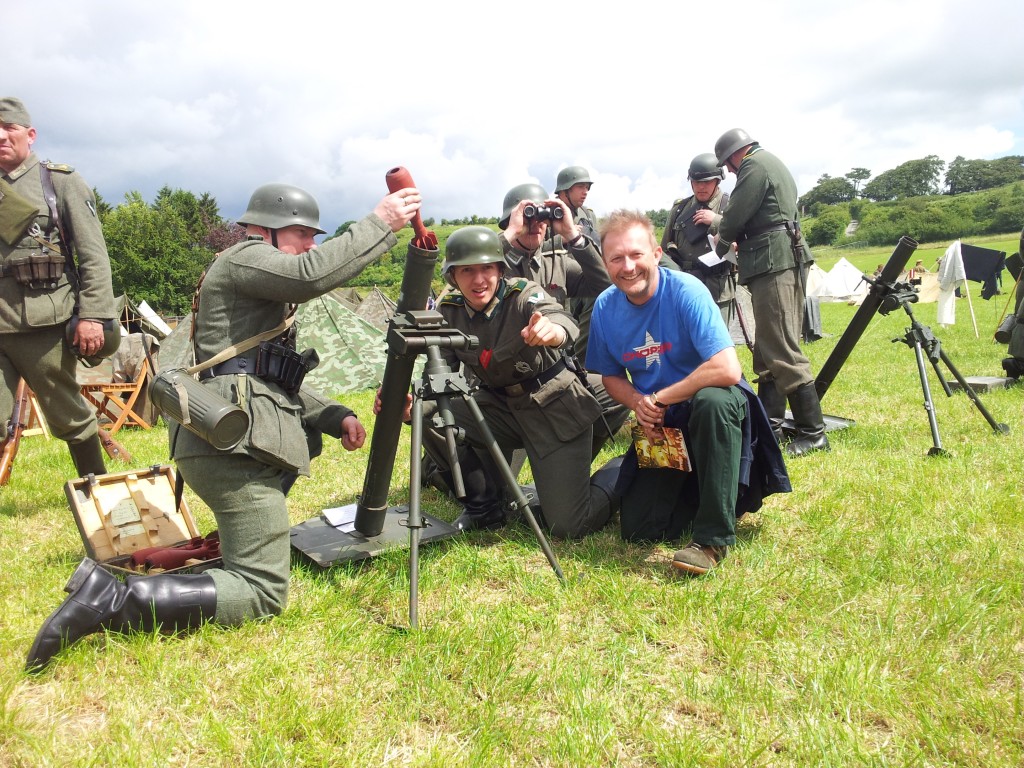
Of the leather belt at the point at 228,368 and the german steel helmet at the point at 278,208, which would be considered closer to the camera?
the leather belt at the point at 228,368

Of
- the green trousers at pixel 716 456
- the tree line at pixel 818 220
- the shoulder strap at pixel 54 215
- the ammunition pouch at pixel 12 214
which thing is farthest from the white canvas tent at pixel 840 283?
the ammunition pouch at pixel 12 214

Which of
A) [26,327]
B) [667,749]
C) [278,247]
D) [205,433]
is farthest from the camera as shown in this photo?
[26,327]

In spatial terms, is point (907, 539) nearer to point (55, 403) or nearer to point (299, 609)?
point (299, 609)

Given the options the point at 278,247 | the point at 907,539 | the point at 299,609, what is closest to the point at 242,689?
the point at 299,609

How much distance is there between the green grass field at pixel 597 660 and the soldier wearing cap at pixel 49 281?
111cm

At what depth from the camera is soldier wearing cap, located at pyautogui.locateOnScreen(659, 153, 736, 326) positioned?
673 centimetres

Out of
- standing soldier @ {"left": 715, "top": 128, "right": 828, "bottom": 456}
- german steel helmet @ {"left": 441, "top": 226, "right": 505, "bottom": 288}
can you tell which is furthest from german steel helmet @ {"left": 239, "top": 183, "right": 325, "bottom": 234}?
standing soldier @ {"left": 715, "top": 128, "right": 828, "bottom": 456}

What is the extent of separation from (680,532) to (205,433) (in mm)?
2448

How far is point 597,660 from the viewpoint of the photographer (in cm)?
258

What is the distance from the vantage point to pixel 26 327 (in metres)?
4.27

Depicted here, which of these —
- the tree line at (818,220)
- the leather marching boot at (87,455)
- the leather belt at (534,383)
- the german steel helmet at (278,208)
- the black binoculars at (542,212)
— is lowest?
the leather marching boot at (87,455)

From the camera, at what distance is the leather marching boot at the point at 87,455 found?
4.69 metres

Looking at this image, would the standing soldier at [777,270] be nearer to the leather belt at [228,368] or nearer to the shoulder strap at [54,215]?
the leather belt at [228,368]

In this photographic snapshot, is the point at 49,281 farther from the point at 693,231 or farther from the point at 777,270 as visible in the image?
the point at 693,231
